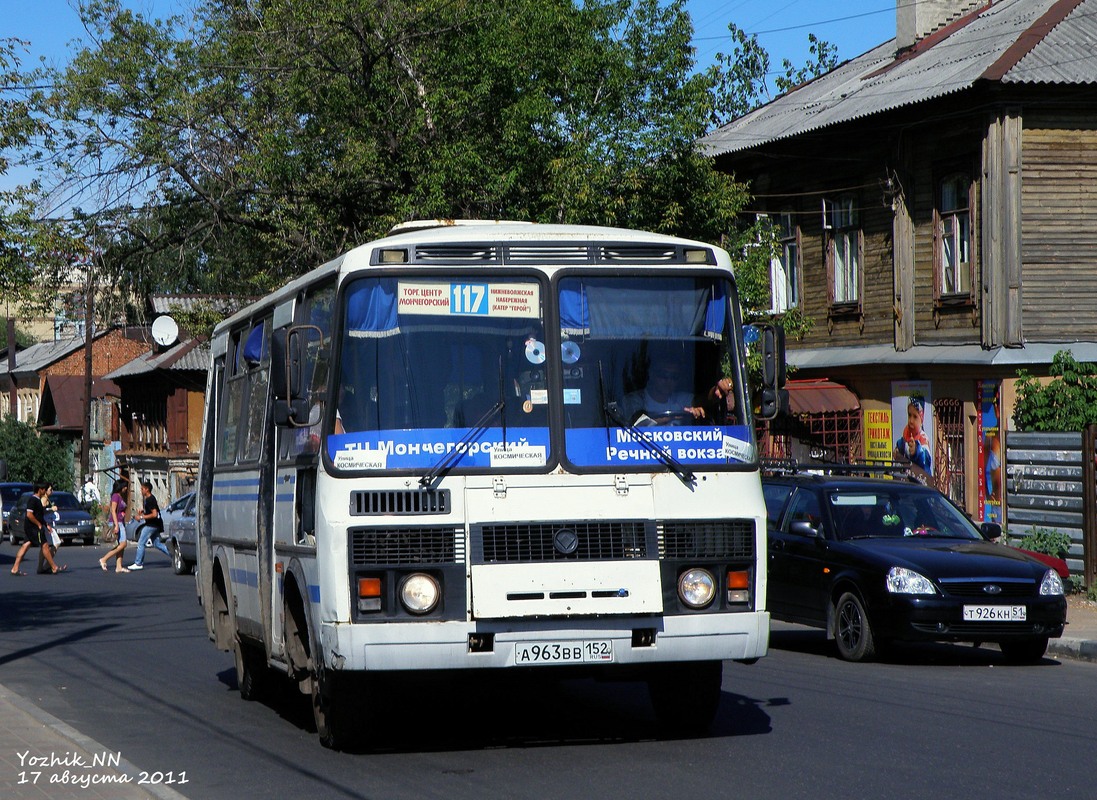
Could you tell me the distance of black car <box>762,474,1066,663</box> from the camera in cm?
1305

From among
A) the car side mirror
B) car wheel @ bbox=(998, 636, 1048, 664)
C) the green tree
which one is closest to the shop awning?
the car side mirror

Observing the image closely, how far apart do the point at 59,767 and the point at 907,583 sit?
24.4ft

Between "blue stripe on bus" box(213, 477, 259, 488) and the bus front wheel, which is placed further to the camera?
"blue stripe on bus" box(213, 477, 259, 488)

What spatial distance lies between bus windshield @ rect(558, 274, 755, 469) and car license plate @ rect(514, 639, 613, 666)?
97 centimetres

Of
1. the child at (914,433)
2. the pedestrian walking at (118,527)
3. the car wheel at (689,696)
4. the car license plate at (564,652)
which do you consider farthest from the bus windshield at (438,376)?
the pedestrian walking at (118,527)

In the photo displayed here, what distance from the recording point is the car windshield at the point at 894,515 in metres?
14.4

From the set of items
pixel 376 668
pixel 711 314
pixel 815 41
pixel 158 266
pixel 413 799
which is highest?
pixel 815 41

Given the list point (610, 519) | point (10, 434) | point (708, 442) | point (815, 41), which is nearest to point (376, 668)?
point (610, 519)

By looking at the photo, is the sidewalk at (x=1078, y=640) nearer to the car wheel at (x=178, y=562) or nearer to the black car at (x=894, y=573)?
the black car at (x=894, y=573)

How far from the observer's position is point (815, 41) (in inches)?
2095

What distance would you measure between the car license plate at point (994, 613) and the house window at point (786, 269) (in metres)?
19.3

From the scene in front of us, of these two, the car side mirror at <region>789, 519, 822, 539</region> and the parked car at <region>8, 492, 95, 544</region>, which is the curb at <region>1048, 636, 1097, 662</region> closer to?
the car side mirror at <region>789, 519, 822, 539</region>

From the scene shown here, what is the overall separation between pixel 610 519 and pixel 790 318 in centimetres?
1846

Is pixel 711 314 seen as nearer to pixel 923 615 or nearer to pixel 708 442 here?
pixel 708 442
